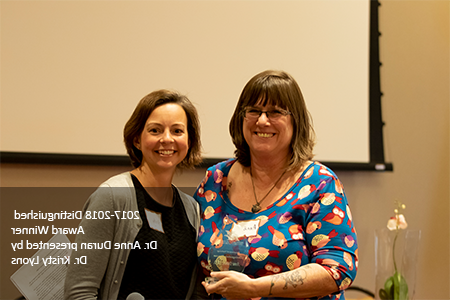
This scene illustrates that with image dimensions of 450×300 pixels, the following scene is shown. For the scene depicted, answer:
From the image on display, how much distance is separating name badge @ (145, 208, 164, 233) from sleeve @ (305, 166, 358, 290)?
22.0 inches

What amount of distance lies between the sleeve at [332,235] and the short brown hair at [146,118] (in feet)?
1.86

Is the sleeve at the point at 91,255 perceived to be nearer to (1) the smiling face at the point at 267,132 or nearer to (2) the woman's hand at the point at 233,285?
(2) the woman's hand at the point at 233,285

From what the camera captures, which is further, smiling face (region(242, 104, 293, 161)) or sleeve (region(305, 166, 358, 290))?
smiling face (region(242, 104, 293, 161))

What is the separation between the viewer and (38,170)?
7.32ft

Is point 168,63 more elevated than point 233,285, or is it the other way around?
point 168,63

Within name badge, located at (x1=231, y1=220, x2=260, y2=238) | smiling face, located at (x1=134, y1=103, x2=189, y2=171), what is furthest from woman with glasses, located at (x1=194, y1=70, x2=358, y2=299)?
smiling face, located at (x1=134, y1=103, x2=189, y2=171)

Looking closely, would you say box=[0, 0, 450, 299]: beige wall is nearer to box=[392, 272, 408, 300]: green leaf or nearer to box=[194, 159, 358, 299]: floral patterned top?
box=[392, 272, 408, 300]: green leaf

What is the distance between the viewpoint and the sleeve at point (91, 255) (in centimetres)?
128

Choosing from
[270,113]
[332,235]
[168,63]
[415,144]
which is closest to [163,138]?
[270,113]

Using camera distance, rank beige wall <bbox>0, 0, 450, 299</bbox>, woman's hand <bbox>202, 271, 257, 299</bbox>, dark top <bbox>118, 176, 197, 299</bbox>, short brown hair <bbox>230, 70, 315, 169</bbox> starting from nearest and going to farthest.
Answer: woman's hand <bbox>202, 271, 257, 299</bbox>
dark top <bbox>118, 176, 197, 299</bbox>
short brown hair <bbox>230, 70, 315, 169</bbox>
beige wall <bbox>0, 0, 450, 299</bbox>

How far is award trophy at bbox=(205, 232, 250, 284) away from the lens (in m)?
Answer: 1.31

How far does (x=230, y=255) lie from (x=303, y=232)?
0.30 m

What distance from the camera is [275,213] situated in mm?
1443

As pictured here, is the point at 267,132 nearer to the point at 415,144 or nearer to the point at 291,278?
the point at 291,278
